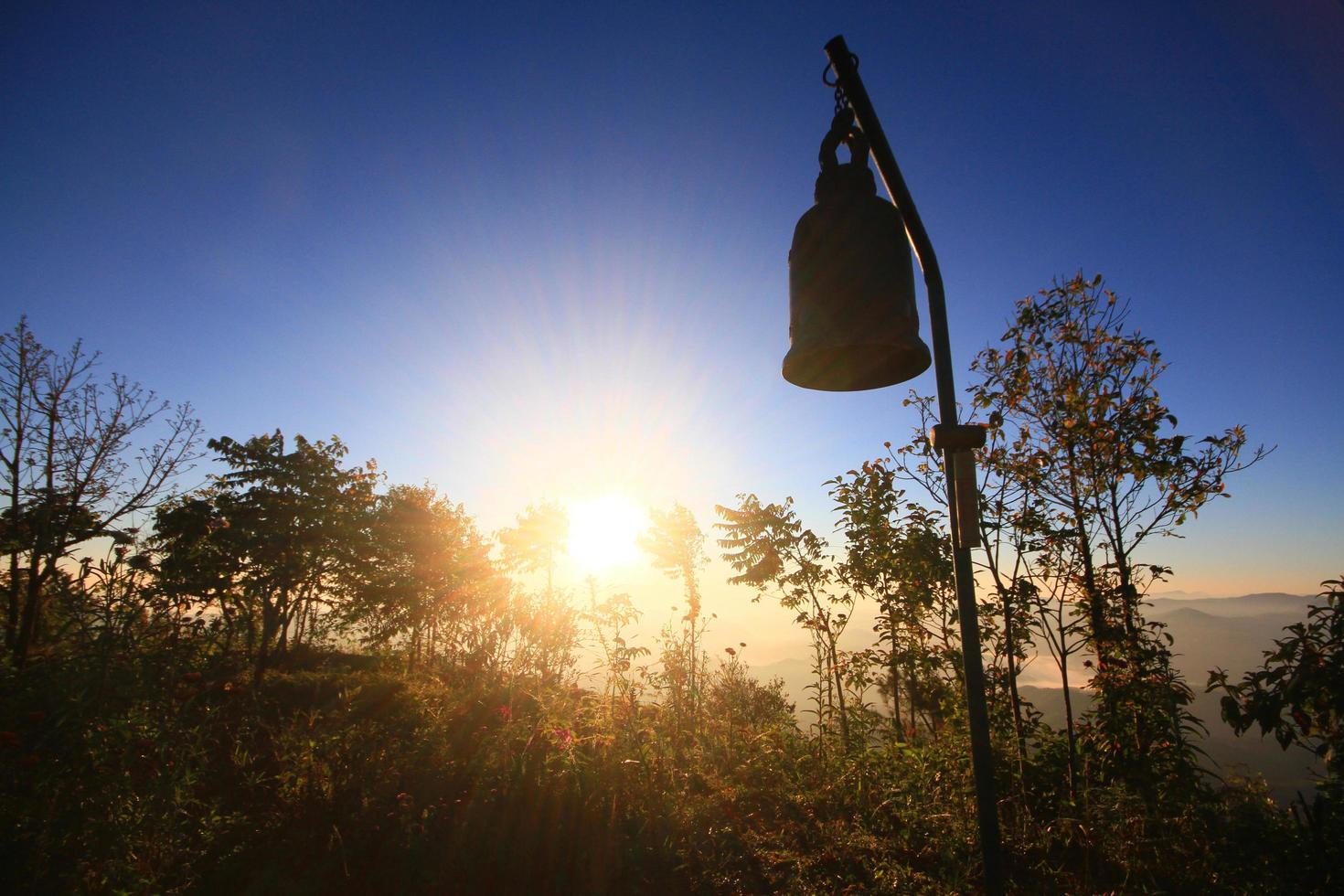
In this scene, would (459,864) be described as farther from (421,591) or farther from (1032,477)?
(421,591)

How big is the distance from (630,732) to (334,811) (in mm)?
2845

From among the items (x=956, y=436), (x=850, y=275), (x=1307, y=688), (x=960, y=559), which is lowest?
(x=1307, y=688)

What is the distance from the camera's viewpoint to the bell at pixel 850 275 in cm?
191

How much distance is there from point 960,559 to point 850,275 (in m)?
1.20

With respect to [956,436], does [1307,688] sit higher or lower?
lower

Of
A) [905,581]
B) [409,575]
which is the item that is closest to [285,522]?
[409,575]

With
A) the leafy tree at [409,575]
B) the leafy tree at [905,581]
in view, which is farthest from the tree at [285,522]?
the leafy tree at [905,581]

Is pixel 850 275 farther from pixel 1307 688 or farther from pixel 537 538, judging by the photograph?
pixel 537 538

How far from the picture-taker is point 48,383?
10.4 meters

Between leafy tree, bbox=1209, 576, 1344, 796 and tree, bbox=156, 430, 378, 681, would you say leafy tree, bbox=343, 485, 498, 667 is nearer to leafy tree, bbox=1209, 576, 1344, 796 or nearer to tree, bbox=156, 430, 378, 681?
tree, bbox=156, 430, 378, 681

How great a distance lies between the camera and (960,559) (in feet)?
6.78

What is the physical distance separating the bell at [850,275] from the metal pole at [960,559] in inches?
3.4

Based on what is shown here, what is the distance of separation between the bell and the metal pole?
0.28 ft

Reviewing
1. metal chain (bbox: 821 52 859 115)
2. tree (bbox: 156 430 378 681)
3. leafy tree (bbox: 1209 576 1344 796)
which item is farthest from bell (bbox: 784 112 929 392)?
tree (bbox: 156 430 378 681)
